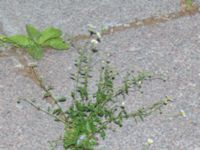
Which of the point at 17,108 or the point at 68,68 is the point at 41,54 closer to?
the point at 68,68

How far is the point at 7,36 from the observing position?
329cm

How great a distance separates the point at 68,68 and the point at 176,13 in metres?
0.76

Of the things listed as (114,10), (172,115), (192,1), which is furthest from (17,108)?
(192,1)

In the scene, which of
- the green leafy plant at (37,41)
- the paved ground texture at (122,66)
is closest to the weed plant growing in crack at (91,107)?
the paved ground texture at (122,66)

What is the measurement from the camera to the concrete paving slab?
11.2 ft

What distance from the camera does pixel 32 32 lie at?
3.24m

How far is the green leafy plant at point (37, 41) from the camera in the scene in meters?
3.18

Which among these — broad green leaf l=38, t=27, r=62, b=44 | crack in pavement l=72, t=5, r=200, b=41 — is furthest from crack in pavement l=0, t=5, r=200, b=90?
broad green leaf l=38, t=27, r=62, b=44

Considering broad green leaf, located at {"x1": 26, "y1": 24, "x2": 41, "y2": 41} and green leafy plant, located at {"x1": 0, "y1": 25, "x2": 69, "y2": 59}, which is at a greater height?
broad green leaf, located at {"x1": 26, "y1": 24, "x2": 41, "y2": 41}

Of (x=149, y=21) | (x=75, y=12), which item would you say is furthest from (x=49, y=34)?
(x=149, y=21)

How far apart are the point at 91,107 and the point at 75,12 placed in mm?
934

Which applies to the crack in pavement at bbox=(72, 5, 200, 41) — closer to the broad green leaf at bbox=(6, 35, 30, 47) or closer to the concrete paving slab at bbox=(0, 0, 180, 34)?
the concrete paving slab at bbox=(0, 0, 180, 34)

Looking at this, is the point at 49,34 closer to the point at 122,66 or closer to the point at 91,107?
the point at 122,66

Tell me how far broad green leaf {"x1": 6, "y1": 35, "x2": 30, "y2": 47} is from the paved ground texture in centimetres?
6
